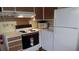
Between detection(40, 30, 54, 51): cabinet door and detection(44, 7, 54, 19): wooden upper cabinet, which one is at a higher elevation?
detection(44, 7, 54, 19): wooden upper cabinet

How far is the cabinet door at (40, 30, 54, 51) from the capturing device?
2.41m

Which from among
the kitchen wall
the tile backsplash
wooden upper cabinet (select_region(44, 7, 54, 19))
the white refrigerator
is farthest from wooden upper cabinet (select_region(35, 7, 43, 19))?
the white refrigerator

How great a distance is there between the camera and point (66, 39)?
1798 millimetres

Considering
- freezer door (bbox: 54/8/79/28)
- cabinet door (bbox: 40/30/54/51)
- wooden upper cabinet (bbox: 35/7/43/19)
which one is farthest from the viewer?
wooden upper cabinet (bbox: 35/7/43/19)

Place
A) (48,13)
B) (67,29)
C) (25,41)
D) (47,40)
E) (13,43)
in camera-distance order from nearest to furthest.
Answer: (67,29), (13,43), (25,41), (47,40), (48,13)

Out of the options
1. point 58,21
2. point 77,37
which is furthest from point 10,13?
point 77,37

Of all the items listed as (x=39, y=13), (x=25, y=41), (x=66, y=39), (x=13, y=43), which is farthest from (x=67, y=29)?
(x=39, y=13)

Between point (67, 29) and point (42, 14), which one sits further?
point (42, 14)

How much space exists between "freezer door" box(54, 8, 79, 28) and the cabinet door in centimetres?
53

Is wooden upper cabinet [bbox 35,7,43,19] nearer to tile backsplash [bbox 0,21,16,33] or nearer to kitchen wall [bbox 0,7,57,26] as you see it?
kitchen wall [bbox 0,7,57,26]

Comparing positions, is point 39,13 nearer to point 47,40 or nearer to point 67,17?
point 47,40

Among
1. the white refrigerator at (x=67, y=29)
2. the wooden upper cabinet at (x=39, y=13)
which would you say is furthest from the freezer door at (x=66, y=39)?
the wooden upper cabinet at (x=39, y=13)

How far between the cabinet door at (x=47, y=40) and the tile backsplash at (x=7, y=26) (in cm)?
80

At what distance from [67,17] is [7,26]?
141cm
